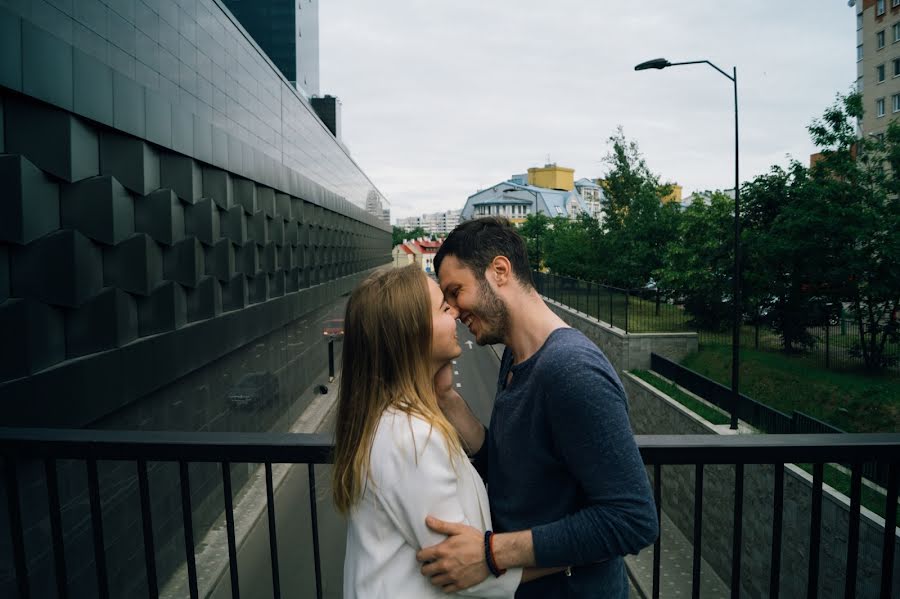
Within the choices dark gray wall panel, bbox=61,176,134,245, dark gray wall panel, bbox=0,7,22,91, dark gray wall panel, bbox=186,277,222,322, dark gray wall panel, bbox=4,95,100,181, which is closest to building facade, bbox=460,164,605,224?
dark gray wall panel, bbox=186,277,222,322

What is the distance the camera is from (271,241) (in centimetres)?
1845

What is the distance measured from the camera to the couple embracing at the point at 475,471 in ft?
5.31

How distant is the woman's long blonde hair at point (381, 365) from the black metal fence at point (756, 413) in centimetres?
851

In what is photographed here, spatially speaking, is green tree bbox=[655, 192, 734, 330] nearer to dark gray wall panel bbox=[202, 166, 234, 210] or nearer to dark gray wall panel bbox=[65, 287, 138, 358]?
dark gray wall panel bbox=[202, 166, 234, 210]

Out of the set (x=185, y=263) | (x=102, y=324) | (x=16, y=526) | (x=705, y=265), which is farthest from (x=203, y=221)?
(x=705, y=265)

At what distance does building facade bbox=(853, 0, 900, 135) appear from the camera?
40.8 metres

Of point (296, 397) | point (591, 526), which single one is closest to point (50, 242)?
point (591, 526)


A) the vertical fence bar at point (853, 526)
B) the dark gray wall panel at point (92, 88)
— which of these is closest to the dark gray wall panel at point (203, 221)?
the dark gray wall panel at point (92, 88)

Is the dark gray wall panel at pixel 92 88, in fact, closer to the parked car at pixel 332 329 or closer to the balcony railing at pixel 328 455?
the balcony railing at pixel 328 455

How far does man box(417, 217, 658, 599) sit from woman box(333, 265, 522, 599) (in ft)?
0.21

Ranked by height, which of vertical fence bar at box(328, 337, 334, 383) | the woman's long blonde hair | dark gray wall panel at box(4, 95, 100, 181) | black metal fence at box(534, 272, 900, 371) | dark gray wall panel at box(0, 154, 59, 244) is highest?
dark gray wall panel at box(4, 95, 100, 181)

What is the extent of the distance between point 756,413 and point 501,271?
14100mm

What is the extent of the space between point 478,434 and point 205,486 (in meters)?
12.3

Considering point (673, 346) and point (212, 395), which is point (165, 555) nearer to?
point (212, 395)
